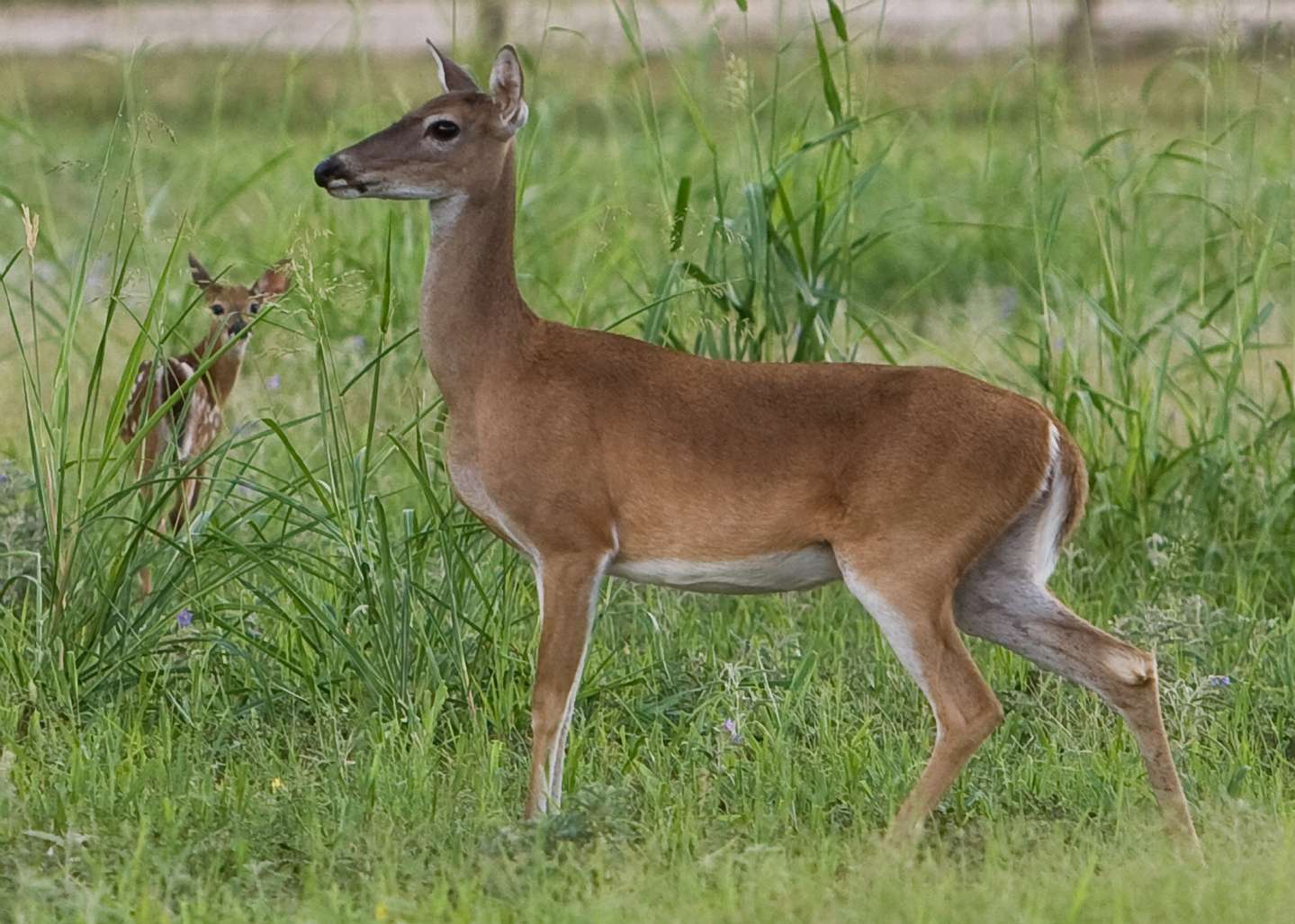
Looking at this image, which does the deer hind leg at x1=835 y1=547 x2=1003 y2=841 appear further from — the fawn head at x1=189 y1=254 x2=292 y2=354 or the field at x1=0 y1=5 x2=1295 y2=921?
the fawn head at x1=189 y1=254 x2=292 y2=354

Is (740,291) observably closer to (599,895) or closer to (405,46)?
(599,895)

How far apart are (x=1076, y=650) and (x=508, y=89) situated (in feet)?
5.73

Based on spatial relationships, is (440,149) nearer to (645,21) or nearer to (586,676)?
(586,676)

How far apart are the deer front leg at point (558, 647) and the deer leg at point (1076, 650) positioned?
827 mm

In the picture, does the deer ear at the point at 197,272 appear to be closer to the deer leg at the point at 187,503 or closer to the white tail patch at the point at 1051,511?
the deer leg at the point at 187,503

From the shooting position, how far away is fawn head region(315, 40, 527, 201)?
468cm

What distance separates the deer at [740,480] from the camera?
453 centimetres

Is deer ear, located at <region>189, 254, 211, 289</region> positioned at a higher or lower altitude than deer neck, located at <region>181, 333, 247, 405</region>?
higher

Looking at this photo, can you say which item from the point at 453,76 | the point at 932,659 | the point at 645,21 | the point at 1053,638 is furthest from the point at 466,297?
the point at 645,21

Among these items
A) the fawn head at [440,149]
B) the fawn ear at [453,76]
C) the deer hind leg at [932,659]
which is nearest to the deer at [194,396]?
the fawn ear at [453,76]

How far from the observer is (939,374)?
4.70 meters

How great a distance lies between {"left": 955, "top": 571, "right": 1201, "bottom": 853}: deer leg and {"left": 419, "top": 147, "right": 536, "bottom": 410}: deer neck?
1163 millimetres

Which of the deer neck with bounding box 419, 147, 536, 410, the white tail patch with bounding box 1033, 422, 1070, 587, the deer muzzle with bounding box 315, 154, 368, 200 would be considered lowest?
the white tail patch with bounding box 1033, 422, 1070, 587

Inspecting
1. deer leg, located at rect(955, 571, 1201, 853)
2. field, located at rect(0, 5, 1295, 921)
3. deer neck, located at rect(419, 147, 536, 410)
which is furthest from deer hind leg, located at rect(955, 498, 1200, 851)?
deer neck, located at rect(419, 147, 536, 410)
